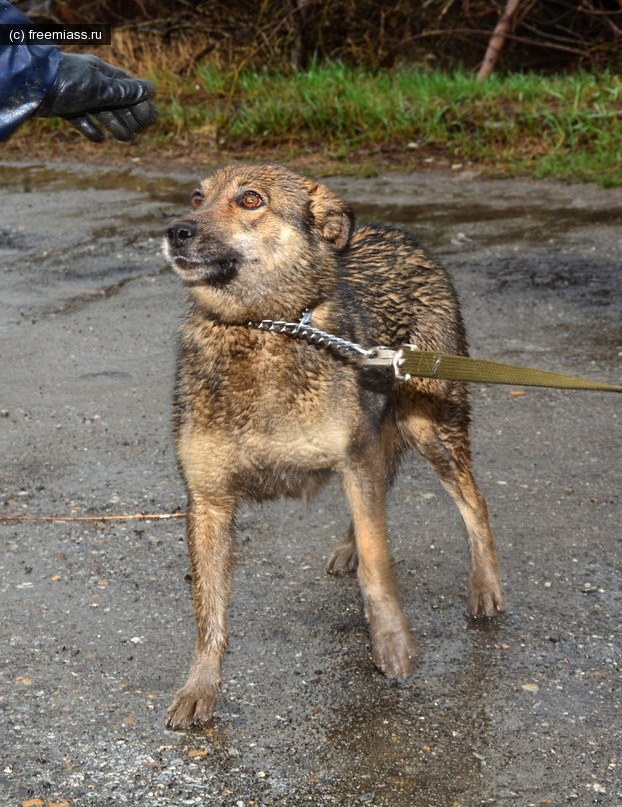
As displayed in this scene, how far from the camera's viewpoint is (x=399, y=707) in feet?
13.3

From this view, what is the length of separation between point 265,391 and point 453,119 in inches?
350

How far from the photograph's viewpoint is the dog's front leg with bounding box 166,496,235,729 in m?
4.06

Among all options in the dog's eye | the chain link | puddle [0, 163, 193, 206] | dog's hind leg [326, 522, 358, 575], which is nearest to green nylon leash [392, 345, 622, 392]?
the chain link

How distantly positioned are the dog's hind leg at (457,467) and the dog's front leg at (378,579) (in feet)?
1.96

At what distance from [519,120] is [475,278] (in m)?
3.94

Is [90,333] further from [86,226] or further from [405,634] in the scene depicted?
[405,634]

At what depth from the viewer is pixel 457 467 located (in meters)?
4.92

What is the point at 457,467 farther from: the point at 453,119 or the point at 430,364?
the point at 453,119

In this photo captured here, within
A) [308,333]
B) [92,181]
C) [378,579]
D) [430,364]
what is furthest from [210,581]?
[92,181]

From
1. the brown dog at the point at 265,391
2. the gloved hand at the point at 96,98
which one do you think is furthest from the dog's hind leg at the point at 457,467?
the gloved hand at the point at 96,98

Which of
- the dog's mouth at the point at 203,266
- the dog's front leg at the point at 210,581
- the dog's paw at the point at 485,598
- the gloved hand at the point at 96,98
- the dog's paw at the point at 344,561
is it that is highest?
the gloved hand at the point at 96,98

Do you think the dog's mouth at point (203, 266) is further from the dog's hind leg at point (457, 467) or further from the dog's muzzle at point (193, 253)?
the dog's hind leg at point (457, 467)

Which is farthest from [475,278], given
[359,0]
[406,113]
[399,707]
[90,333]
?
[359,0]

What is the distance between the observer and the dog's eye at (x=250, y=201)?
4.32 metres
